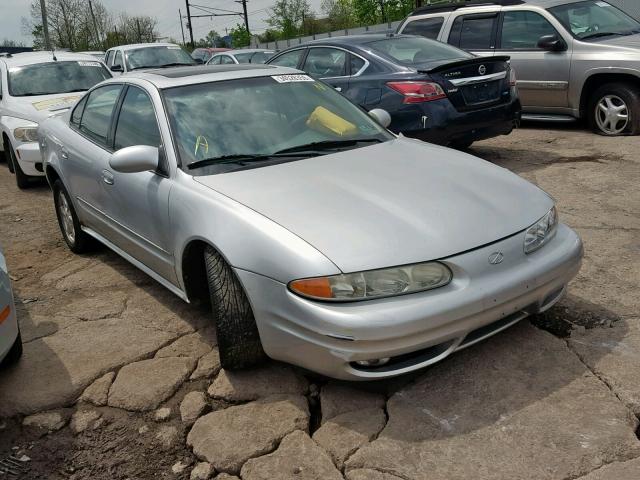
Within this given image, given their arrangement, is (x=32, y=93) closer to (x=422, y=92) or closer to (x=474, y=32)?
(x=422, y=92)

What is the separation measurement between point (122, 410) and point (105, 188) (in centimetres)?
171

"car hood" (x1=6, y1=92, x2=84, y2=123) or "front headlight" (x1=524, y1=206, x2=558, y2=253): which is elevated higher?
"car hood" (x1=6, y1=92, x2=84, y2=123)

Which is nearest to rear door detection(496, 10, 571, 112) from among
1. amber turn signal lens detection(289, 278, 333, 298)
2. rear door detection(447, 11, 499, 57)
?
rear door detection(447, 11, 499, 57)

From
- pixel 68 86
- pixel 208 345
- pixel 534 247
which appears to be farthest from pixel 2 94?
pixel 534 247

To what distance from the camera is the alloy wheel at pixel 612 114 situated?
25.4 feet

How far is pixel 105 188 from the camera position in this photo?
4.30 meters

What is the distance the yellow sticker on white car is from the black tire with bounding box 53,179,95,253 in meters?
2.93

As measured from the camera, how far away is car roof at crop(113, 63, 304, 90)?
405 cm

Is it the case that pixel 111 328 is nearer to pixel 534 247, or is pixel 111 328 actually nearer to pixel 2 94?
pixel 534 247

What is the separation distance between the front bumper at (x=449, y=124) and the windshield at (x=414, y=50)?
0.77 metres

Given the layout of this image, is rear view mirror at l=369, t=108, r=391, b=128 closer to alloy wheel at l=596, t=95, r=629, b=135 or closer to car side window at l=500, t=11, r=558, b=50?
alloy wheel at l=596, t=95, r=629, b=135

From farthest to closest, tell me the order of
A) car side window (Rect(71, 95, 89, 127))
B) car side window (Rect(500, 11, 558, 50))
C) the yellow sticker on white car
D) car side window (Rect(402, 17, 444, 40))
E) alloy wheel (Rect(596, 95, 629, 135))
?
1. car side window (Rect(402, 17, 444, 40))
2. car side window (Rect(500, 11, 558, 50))
3. the yellow sticker on white car
4. alloy wheel (Rect(596, 95, 629, 135))
5. car side window (Rect(71, 95, 89, 127))

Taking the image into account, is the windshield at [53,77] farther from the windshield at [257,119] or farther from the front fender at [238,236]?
the front fender at [238,236]

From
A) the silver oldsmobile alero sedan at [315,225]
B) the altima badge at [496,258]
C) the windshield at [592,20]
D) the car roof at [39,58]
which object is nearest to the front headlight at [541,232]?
the silver oldsmobile alero sedan at [315,225]
